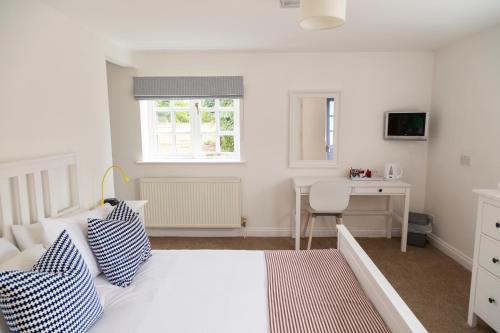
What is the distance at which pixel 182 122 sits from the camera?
3.89 m

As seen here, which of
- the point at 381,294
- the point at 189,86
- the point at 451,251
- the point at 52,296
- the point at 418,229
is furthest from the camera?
the point at 189,86

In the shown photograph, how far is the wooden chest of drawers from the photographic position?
1.91 meters

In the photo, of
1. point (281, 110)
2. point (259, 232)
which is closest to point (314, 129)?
point (281, 110)

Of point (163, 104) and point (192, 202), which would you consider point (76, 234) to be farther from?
point (163, 104)

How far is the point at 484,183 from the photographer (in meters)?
2.78

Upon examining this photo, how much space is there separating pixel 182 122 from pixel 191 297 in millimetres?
2728

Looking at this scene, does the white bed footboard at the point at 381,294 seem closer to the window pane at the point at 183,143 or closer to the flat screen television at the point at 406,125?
the flat screen television at the point at 406,125

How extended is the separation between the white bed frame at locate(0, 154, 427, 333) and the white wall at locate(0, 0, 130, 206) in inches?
4.0

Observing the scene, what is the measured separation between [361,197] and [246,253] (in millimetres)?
2262

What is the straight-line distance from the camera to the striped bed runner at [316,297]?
1302mm

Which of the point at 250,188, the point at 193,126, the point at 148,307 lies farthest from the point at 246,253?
the point at 193,126

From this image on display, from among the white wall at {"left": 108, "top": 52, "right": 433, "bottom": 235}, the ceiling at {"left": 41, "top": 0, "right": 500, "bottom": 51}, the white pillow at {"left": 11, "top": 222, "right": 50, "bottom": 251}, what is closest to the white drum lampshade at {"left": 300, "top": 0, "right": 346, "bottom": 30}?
the ceiling at {"left": 41, "top": 0, "right": 500, "bottom": 51}

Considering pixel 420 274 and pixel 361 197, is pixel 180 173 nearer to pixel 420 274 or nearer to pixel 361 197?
pixel 361 197

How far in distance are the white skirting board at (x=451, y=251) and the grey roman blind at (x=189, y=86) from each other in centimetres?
282
